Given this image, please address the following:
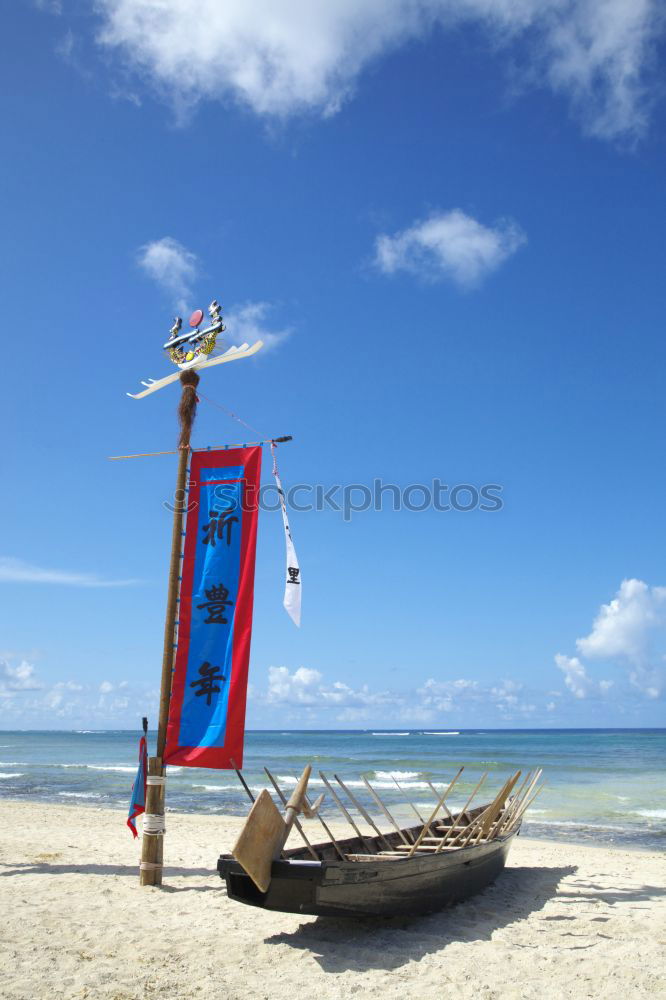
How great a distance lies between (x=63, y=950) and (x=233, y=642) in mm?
3366

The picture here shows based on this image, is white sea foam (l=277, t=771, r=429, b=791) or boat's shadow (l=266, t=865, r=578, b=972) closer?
boat's shadow (l=266, t=865, r=578, b=972)

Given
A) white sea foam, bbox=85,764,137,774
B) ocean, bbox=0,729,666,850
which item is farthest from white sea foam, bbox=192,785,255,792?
white sea foam, bbox=85,764,137,774

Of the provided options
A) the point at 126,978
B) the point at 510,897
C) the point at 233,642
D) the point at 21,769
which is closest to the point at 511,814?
the point at 510,897

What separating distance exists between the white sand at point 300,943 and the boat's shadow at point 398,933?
0.8 inches

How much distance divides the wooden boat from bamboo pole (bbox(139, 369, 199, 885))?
6.39 ft

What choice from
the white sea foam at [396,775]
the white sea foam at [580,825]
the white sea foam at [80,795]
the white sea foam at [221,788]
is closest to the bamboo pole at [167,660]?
the white sea foam at [580,825]

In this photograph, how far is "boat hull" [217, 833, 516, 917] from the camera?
247 inches

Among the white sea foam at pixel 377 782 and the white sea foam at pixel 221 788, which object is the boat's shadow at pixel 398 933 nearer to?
the white sea foam at pixel 221 788

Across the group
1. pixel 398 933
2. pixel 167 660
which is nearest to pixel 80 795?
pixel 167 660

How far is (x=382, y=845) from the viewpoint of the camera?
29.3ft

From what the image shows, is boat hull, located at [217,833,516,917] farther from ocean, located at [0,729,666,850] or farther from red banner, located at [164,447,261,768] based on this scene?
ocean, located at [0,729,666,850]

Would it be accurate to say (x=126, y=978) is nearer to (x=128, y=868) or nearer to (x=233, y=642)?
(x=233, y=642)

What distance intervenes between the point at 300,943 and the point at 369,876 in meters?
0.93

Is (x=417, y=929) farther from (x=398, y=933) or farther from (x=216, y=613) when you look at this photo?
(x=216, y=613)
